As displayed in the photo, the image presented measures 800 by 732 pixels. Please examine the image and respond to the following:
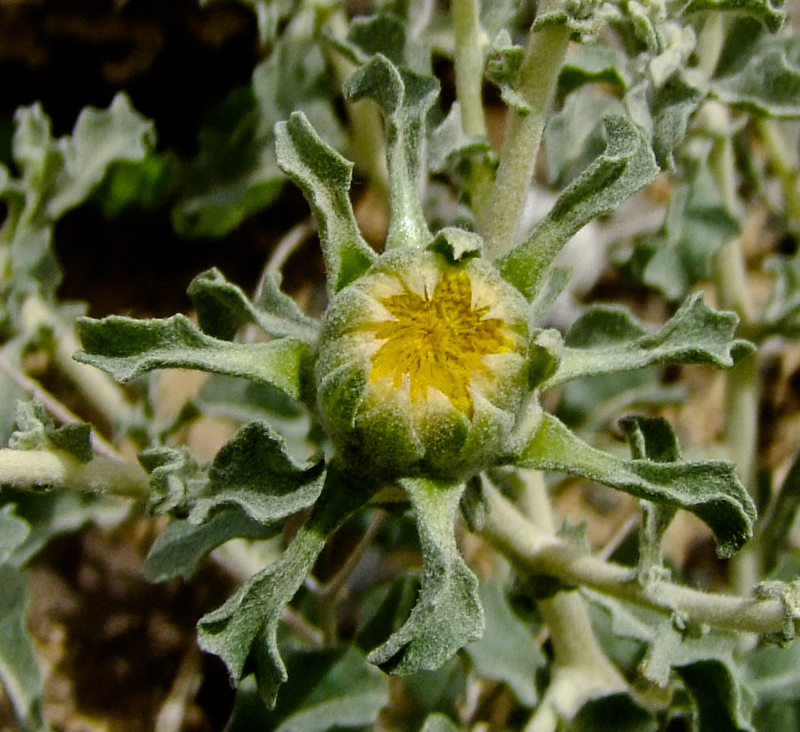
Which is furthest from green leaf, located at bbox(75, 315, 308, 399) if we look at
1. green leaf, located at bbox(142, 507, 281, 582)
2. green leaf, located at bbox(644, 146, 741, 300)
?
green leaf, located at bbox(644, 146, 741, 300)

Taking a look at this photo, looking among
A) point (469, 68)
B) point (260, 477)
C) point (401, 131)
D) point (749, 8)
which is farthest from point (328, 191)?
point (749, 8)

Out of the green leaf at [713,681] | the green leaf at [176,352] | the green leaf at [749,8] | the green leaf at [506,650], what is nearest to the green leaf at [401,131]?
the green leaf at [176,352]

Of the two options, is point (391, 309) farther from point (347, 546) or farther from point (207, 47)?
point (207, 47)

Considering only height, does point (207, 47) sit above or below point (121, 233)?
above

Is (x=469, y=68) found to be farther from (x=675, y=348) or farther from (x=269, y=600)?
(x=269, y=600)

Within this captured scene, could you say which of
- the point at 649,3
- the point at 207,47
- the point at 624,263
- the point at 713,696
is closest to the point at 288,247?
the point at 207,47

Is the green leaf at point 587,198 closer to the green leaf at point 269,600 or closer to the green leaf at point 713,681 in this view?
the green leaf at point 269,600

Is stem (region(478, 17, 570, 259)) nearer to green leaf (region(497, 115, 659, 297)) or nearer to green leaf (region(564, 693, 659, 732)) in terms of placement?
green leaf (region(497, 115, 659, 297))
